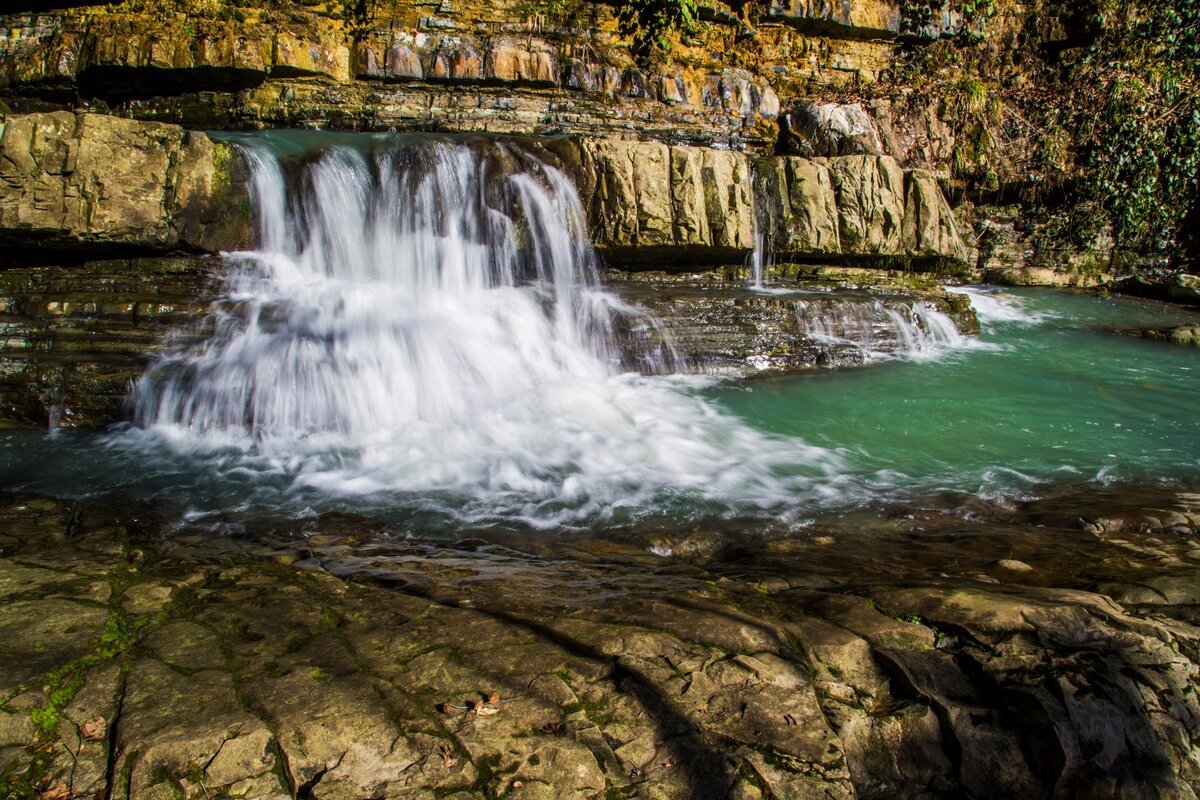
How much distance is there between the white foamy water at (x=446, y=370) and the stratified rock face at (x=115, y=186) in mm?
415

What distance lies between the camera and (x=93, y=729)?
1.86 meters

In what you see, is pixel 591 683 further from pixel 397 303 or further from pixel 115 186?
pixel 115 186

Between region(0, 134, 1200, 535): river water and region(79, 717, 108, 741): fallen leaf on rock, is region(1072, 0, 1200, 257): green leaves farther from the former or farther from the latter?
region(79, 717, 108, 741): fallen leaf on rock

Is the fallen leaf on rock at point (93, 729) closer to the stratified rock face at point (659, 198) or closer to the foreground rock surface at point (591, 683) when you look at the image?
the foreground rock surface at point (591, 683)

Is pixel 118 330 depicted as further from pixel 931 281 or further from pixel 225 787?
pixel 931 281

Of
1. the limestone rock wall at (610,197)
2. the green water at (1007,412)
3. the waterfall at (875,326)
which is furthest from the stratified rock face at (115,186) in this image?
the waterfall at (875,326)

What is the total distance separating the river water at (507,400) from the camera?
4578mm

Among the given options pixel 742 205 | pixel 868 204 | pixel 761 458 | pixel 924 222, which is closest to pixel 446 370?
pixel 761 458

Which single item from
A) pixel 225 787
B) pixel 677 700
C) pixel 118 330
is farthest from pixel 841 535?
pixel 118 330

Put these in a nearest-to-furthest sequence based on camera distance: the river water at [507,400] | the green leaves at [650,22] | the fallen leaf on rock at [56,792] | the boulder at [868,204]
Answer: the fallen leaf on rock at [56,792] < the river water at [507,400] < the boulder at [868,204] < the green leaves at [650,22]

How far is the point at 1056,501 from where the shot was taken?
175 inches

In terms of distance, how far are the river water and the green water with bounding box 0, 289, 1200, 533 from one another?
0.09 feet

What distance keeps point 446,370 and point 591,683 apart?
4692 mm

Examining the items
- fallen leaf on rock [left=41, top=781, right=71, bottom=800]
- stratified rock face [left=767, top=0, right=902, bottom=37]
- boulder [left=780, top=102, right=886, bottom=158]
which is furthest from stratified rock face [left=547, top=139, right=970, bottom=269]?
fallen leaf on rock [left=41, top=781, right=71, bottom=800]
